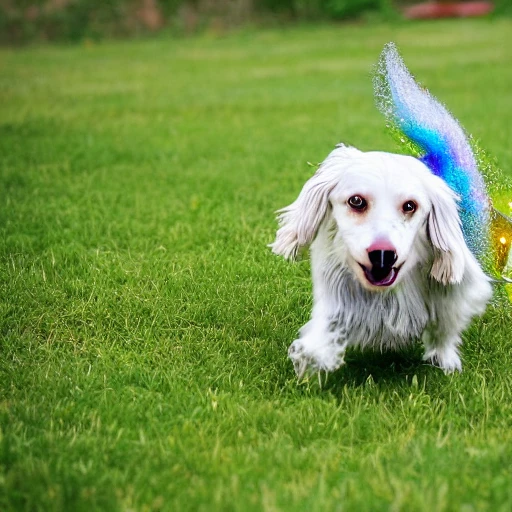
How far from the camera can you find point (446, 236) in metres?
2.89

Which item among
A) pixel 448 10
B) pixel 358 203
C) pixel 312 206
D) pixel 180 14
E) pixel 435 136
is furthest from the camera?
pixel 448 10

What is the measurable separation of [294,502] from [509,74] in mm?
11204

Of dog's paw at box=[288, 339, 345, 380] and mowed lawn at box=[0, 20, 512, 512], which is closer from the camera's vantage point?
mowed lawn at box=[0, 20, 512, 512]

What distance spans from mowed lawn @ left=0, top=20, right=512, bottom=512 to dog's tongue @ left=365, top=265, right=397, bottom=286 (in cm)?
47

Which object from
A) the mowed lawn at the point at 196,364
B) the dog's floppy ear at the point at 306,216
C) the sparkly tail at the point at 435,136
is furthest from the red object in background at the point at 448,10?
the dog's floppy ear at the point at 306,216

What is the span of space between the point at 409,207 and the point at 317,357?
0.61 m

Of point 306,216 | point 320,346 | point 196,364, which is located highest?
point 306,216

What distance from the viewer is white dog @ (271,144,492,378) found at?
2768mm

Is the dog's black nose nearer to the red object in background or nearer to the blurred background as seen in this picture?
the blurred background

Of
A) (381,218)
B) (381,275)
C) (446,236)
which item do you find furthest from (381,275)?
(446,236)

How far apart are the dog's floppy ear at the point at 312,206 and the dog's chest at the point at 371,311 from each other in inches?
8.5

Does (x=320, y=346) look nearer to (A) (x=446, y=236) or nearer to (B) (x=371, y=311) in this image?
(B) (x=371, y=311)

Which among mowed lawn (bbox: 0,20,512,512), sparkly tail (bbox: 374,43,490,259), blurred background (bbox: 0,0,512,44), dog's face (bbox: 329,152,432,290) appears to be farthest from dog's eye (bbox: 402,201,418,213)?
blurred background (bbox: 0,0,512,44)

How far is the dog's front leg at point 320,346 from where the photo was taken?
2.97 m
